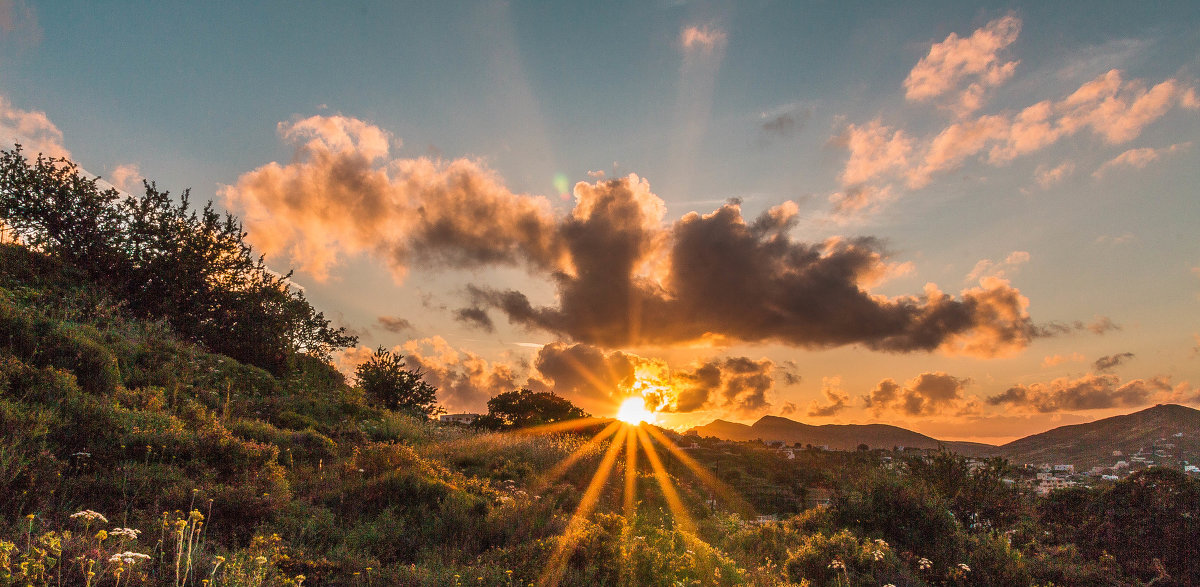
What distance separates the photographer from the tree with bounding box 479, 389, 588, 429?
35469mm

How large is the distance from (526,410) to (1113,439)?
38470 millimetres

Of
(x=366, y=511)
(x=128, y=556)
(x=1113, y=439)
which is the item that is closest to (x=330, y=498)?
→ (x=366, y=511)

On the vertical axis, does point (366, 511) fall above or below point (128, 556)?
below

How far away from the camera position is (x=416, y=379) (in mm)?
27953

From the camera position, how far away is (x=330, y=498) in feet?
31.5

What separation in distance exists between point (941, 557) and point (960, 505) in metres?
5.12

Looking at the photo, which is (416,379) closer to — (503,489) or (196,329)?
(196,329)

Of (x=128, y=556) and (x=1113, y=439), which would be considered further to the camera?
(x=1113, y=439)

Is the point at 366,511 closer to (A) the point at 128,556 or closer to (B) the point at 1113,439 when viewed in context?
(A) the point at 128,556

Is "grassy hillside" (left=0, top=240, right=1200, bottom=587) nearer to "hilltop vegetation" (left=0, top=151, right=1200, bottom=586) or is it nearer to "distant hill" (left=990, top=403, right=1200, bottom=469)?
"hilltop vegetation" (left=0, top=151, right=1200, bottom=586)

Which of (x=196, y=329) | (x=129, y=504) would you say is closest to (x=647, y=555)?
(x=129, y=504)

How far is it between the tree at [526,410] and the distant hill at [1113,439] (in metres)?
24.6

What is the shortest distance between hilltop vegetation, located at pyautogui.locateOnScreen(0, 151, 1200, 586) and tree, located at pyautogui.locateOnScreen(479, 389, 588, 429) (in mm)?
15337

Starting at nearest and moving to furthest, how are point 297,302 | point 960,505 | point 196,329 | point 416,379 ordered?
Result: point 960,505 < point 196,329 < point 297,302 < point 416,379
